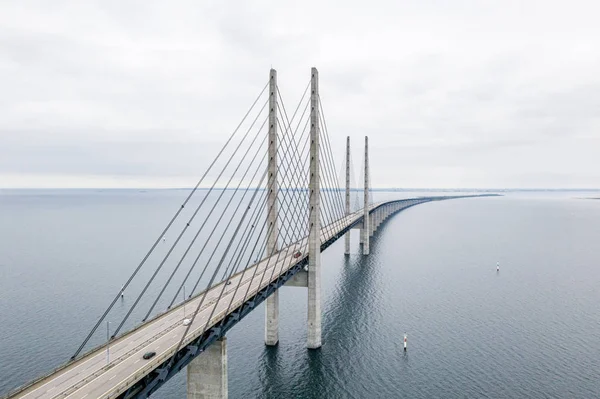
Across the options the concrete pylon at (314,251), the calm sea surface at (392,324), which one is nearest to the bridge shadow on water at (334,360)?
the calm sea surface at (392,324)

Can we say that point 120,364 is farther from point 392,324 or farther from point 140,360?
point 392,324

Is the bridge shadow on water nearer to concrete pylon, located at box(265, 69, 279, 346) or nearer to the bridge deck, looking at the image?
concrete pylon, located at box(265, 69, 279, 346)

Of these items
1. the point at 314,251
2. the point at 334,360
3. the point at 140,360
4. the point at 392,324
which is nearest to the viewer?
the point at 140,360

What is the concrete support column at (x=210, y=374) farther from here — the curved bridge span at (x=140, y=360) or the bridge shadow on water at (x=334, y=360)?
the bridge shadow on water at (x=334, y=360)

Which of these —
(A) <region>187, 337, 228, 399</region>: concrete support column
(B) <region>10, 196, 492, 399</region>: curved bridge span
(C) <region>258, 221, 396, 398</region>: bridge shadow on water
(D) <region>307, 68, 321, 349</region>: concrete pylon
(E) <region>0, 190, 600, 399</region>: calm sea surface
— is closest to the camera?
(B) <region>10, 196, 492, 399</region>: curved bridge span

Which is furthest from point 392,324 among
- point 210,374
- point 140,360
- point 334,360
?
point 140,360

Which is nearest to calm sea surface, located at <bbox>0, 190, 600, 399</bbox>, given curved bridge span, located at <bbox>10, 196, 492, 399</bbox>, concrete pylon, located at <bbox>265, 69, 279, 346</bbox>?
concrete pylon, located at <bbox>265, 69, 279, 346</bbox>
